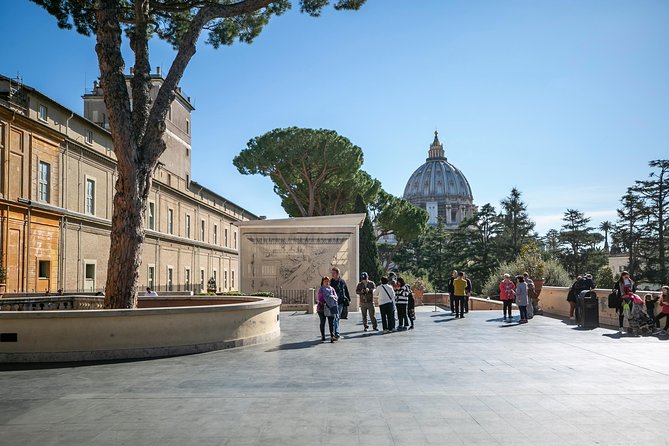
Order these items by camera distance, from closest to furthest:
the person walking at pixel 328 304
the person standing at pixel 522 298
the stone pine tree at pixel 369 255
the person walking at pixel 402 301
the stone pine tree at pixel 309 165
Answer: the person walking at pixel 328 304, the person walking at pixel 402 301, the person standing at pixel 522 298, the stone pine tree at pixel 369 255, the stone pine tree at pixel 309 165

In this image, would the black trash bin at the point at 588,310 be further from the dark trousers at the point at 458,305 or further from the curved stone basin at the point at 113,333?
the curved stone basin at the point at 113,333

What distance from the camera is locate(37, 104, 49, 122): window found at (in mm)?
25953

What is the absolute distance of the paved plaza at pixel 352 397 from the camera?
5.46 metres

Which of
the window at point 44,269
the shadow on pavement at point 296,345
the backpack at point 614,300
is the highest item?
the window at point 44,269

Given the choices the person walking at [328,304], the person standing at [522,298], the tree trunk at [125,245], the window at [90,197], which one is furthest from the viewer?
the window at [90,197]

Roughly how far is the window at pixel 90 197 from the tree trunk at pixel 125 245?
19.5m

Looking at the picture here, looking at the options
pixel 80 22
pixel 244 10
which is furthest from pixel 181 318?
pixel 80 22

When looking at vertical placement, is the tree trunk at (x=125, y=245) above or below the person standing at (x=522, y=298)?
above

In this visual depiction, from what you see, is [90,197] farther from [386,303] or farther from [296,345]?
[296,345]

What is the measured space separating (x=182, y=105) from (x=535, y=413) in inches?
1888

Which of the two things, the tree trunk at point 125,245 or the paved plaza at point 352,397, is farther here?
the tree trunk at point 125,245

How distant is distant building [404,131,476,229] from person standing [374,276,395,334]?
436 ft

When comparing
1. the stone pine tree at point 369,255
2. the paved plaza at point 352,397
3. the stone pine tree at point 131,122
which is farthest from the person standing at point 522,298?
the stone pine tree at point 369,255

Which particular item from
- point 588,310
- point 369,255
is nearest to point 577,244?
point 369,255
